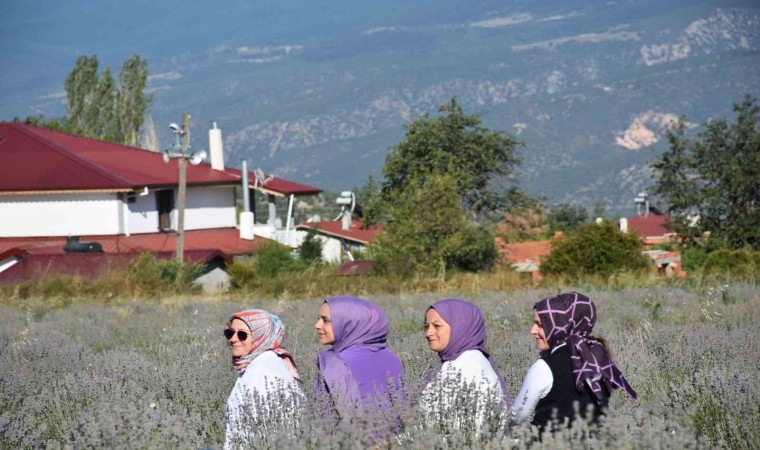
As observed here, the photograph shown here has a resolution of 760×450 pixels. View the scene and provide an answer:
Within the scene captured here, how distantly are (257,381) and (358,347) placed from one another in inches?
24.4

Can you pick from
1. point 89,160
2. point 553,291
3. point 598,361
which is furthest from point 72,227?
point 598,361

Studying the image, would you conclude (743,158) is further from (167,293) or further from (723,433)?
(723,433)

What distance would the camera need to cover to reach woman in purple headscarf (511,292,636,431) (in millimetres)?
5582

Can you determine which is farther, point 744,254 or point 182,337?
point 744,254

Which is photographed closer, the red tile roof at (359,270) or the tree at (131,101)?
the red tile roof at (359,270)

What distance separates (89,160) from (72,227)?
4.21m

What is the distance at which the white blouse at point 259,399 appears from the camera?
17.4ft

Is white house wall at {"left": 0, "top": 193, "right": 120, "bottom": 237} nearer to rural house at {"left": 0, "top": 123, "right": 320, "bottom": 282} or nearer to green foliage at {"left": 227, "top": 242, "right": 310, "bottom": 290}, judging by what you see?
rural house at {"left": 0, "top": 123, "right": 320, "bottom": 282}

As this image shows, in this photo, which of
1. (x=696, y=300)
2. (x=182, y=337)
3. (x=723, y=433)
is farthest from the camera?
(x=696, y=300)

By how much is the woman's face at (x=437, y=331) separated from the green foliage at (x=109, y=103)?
73549 mm

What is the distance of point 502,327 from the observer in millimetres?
11898

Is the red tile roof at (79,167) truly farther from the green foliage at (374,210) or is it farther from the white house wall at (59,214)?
the green foliage at (374,210)

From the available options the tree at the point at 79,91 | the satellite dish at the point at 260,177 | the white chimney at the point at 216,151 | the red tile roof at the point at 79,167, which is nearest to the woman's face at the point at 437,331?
the red tile roof at the point at 79,167

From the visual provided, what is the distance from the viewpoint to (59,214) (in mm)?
44156
